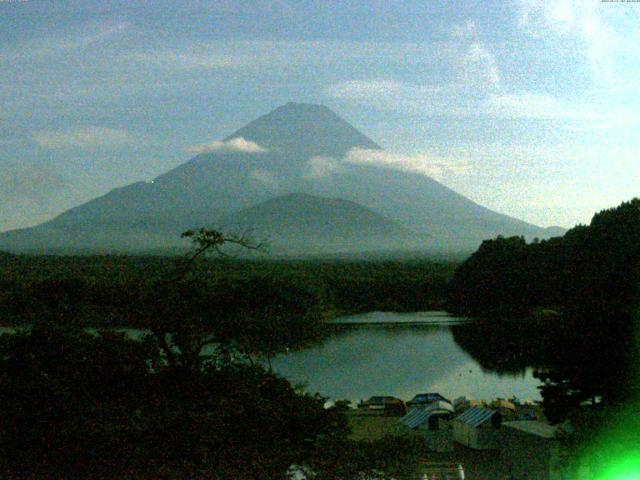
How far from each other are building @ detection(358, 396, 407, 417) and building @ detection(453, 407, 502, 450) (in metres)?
3.11

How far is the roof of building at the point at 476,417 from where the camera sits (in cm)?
985

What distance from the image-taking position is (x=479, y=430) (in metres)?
9.68

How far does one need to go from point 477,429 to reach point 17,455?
7088mm

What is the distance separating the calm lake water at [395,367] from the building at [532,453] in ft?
25.3

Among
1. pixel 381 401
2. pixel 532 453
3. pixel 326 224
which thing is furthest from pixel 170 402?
pixel 326 224

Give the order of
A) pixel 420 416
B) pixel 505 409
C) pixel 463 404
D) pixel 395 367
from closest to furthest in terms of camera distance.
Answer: pixel 420 416, pixel 505 409, pixel 463 404, pixel 395 367

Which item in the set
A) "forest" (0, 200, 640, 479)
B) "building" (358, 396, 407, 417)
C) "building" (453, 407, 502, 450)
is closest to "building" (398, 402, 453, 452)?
"building" (453, 407, 502, 450)

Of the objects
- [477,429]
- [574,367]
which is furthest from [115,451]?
[477,429]

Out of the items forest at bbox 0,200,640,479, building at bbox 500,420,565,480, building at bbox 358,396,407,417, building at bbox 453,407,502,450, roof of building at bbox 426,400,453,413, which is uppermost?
forest at bbox 0,200,640,479

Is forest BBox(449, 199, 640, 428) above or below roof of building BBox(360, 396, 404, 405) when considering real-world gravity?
above

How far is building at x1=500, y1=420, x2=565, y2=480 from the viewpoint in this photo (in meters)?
7.09

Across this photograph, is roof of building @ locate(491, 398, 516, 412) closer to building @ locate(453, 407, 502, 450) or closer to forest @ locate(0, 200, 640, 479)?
building @ locate(453, 407, 502, 450)

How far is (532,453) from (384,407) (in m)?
6.58

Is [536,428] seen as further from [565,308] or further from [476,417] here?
[565,308]
